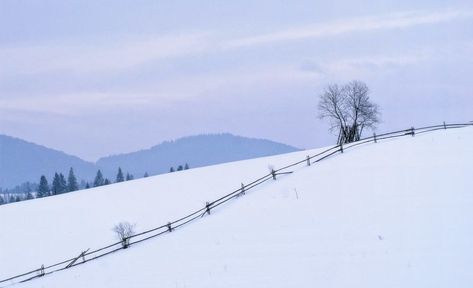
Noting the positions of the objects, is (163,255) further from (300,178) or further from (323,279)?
(300,178)

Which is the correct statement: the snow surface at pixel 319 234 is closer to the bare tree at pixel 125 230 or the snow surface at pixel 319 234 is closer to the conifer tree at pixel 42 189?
the bare tree at pixel 125 230

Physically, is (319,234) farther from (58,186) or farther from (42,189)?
(42,189)

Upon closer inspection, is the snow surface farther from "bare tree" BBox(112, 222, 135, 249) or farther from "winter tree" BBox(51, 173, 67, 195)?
"winter tree" BBox(51, 173, 67, 195)

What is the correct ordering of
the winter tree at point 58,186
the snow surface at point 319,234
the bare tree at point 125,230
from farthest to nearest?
the winter tree at point 58,186 < the bare tree at point 125,230 < the snow surface at point 319,234

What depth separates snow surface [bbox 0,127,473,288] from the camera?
18312mm

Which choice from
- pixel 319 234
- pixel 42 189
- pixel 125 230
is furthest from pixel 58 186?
pixel 319 234

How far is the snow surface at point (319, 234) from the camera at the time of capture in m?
18.3

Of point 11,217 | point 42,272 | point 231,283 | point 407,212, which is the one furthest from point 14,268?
point 407,212

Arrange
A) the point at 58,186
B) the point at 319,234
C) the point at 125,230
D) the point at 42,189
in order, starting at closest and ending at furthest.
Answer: the point at 319,234 → the point at 125,230 → the point at 58,186 → the point at 42,189

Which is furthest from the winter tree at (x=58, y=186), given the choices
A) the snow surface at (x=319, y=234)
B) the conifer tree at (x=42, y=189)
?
the snow surface at (x=319, y=234)

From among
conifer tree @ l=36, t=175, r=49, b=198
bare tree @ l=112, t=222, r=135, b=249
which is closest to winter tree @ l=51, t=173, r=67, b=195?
conifer tree @ l=36, t=175, r=49, b=198

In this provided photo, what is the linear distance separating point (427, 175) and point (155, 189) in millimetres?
31090

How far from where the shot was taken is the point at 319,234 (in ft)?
74.8

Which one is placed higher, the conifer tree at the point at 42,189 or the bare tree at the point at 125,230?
the conifer tree at the point at 42,189
